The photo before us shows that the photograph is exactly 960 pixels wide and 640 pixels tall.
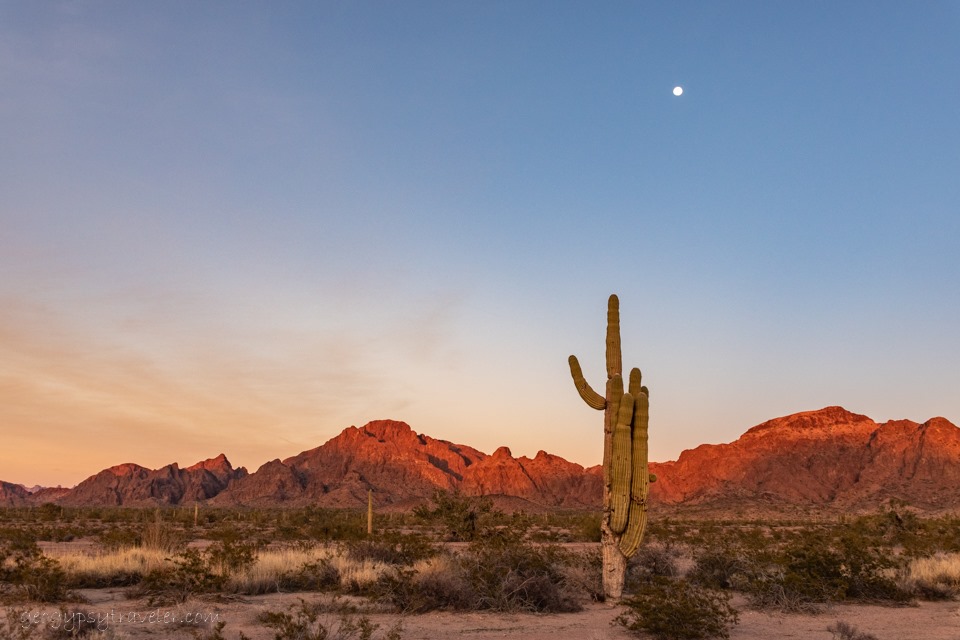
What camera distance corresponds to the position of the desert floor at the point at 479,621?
951cm

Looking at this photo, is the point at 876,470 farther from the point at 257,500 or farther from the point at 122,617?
the point at 122,617

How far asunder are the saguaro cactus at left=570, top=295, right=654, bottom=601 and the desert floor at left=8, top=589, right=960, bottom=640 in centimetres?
80

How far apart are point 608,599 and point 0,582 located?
10.8 m

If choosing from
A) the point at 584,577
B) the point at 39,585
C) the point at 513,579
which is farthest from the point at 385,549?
the point at 39,585

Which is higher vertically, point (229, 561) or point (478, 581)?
point (229, 561)

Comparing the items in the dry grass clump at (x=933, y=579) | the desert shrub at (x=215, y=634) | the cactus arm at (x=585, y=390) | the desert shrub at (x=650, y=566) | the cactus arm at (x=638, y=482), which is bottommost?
the dry grass clump at (x=933, y=579)

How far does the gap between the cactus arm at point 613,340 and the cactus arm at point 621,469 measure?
32.2 inches

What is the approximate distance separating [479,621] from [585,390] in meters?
4.50

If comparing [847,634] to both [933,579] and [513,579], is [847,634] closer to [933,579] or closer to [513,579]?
[513,579]

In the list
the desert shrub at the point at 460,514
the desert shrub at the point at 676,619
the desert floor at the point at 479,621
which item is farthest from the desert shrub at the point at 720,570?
the desert shrub at the point at 460,514

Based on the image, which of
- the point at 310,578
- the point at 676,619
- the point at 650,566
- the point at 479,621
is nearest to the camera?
the point at 676,619

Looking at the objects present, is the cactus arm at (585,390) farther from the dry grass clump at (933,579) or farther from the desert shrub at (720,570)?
the dry grass clump at (933,579)

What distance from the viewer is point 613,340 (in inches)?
522

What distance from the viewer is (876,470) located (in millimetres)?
98125
